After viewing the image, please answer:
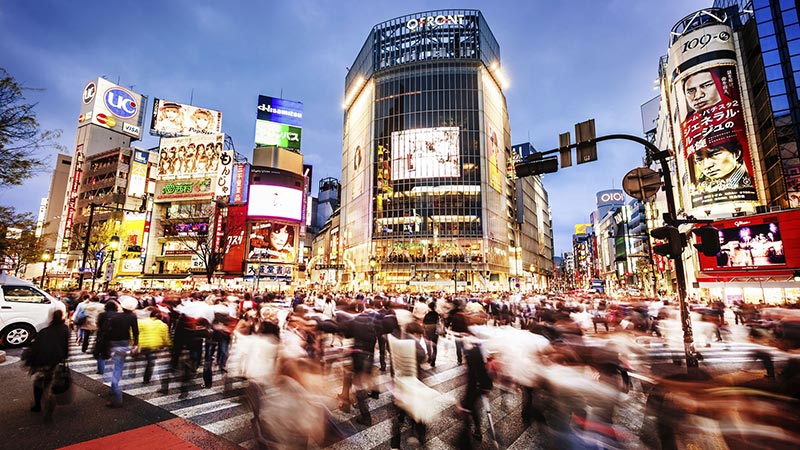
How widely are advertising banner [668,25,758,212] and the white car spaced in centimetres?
5163

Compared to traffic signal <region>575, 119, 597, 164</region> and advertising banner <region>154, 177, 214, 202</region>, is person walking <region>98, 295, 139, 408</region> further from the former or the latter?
advertising banner <region>154, 177, 214, 202</region>

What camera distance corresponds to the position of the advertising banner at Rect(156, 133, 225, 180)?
6500cm

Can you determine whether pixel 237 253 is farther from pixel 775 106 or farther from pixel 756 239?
pixel 775 106

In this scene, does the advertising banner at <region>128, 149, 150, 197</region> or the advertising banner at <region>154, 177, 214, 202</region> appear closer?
the advertising banner at <region>154, 177, 214, 202</region>

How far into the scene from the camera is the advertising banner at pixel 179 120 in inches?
2776

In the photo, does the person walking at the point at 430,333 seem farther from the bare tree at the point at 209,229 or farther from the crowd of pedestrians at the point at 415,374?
the bare tree at the point at 209,229

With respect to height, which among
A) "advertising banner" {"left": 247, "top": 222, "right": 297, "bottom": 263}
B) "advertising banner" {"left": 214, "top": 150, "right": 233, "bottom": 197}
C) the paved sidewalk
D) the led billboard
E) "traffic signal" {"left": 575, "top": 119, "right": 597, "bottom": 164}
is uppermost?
the led billboard

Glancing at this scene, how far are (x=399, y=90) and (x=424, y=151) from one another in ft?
52.4

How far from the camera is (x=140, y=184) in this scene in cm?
7425

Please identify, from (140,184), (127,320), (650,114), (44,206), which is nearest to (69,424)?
(127,320)

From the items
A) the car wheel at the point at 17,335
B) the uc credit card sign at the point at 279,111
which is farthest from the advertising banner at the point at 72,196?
the car wheel at the point at 17,335

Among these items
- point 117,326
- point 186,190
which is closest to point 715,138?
point 117,326

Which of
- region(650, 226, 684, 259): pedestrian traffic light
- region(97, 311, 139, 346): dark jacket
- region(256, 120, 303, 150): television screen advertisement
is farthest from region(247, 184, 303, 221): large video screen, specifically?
region(650, 226, 684, 259): pedestrian traffic light

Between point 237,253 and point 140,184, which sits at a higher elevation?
point 140,184
